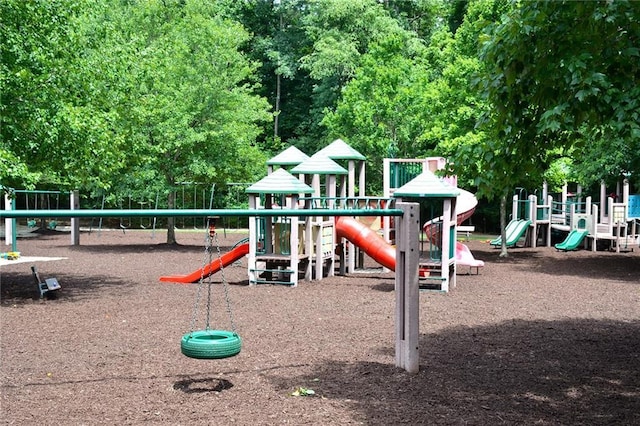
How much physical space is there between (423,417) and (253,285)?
8.73 metres

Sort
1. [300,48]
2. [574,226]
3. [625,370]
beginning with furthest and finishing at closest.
A: [300,48] → [574,226] → [625,370]

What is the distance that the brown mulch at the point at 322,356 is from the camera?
18.5 ft

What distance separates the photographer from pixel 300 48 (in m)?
44.9

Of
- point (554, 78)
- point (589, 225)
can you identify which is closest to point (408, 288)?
point (554, 78)

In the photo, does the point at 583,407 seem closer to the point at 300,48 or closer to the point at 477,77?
the point at 477,77

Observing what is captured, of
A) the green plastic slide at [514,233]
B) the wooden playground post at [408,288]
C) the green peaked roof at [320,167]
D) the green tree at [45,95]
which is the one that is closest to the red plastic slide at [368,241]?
the green peaked roof at [320,167]

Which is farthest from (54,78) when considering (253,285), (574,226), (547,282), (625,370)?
(574,226)

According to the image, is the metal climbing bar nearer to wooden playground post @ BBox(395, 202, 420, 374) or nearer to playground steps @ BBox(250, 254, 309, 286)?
wooden playground post @ BBox(395, 202, 420, 374)

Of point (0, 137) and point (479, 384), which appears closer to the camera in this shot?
point (479, 384)

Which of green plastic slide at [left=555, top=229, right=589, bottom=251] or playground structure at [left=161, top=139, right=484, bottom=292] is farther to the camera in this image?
green plastic slide at [left=555, top=229, right=589, bottom=251]

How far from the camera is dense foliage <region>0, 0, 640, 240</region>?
5.45m

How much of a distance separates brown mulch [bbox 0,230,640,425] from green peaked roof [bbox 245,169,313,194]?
1818 millimetres

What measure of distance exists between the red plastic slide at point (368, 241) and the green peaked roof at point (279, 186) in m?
1.64

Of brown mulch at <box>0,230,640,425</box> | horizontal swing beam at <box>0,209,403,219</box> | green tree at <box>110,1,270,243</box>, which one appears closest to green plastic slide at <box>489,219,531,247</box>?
green tree at <box>110,1,270,243</box>
